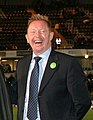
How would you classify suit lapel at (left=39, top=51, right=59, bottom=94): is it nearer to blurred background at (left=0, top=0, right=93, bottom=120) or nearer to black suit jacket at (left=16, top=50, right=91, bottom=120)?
black suit jacket at (left=16, top=50, right=91, bottom=120)

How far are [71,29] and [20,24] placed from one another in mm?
3155

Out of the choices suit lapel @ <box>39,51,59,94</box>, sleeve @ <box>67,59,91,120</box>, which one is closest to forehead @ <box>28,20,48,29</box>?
suit lapel @ <box>39,51,59,94</box>

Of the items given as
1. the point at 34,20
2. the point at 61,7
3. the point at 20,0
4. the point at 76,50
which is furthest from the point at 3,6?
the point at 34,20

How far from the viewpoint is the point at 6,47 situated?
2089 centimetres

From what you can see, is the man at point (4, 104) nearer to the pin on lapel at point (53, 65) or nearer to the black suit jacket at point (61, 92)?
the black suit jacket at point (61, 92)

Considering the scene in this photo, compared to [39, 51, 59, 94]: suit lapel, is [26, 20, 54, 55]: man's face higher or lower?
higher

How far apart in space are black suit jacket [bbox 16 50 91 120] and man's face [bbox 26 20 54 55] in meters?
0.15

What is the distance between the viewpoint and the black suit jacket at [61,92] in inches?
121

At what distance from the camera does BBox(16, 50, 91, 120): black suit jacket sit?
3080 millimetres

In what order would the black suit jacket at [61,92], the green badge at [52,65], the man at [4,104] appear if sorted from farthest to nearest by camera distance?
the green badge at [52,65], the black suit jacket at [61,92], the man at [4,104]

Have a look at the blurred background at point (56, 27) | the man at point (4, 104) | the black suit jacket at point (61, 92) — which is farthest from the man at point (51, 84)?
the blurred background at point (56, 27)

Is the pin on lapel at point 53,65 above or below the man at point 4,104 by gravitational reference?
above

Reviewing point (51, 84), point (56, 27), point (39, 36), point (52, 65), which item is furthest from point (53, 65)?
point (56, 27)

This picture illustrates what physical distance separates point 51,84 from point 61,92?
0.11 m
